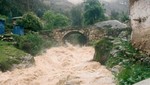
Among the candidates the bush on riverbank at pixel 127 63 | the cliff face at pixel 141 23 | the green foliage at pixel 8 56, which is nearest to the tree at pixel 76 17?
the green foliage at pixel 8 56

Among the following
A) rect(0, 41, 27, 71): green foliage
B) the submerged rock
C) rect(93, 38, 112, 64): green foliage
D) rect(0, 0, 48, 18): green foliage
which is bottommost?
the submerged rock

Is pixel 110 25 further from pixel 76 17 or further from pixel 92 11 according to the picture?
pixel 76 17

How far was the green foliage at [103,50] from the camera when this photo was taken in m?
15.8

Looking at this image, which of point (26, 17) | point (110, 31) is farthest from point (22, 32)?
point (110, 31)

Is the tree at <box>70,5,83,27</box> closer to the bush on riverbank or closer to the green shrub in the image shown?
the green shrub

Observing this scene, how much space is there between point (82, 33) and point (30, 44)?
13.0 m

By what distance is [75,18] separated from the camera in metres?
49.7

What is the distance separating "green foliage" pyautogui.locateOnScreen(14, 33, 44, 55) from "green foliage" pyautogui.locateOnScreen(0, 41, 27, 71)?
1.31m

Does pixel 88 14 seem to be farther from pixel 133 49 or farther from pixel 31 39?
pixel 133 49

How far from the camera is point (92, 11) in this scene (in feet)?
127

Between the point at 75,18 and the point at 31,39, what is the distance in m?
26.4

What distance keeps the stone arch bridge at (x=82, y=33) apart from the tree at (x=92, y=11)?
4683mm

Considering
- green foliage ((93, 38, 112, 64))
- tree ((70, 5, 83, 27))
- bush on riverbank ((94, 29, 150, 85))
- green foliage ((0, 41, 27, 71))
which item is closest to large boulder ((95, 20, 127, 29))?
tree ((70, 5, 83, 27))

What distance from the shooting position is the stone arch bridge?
3344 centimetres
